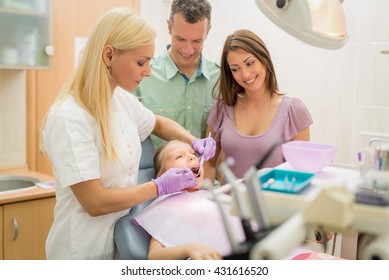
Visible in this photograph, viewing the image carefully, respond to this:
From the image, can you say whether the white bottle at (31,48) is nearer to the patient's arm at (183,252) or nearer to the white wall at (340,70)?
the white wall at (340,70)

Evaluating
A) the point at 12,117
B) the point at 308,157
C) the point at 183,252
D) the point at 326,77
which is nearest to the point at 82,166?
the point at 183,252

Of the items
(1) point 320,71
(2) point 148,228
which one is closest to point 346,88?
(1) point 320,71

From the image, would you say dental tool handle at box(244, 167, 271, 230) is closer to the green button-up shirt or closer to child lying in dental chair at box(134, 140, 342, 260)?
child lying in dental chair at box(134, 140, 342, 260)

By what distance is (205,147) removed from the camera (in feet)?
5.74

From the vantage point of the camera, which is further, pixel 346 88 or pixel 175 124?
pixel 346 88

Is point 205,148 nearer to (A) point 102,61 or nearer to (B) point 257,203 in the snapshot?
(A) point 102,61

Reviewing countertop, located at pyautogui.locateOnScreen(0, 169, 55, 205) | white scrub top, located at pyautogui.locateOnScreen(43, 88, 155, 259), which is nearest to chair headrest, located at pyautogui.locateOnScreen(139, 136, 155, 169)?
white scrub top, located at pyautogui.locateOnScreen(43, 88, 155, 259)

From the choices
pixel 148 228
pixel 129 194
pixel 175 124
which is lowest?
pixel 148 228

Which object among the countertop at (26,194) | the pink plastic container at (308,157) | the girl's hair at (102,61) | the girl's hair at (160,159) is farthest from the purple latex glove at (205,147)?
the countertop at (26,194)

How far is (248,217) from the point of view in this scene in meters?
0.72

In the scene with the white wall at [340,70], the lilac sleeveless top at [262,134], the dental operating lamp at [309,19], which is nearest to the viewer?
the dental operating lamp at [309,19]

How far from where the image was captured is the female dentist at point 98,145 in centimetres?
142
